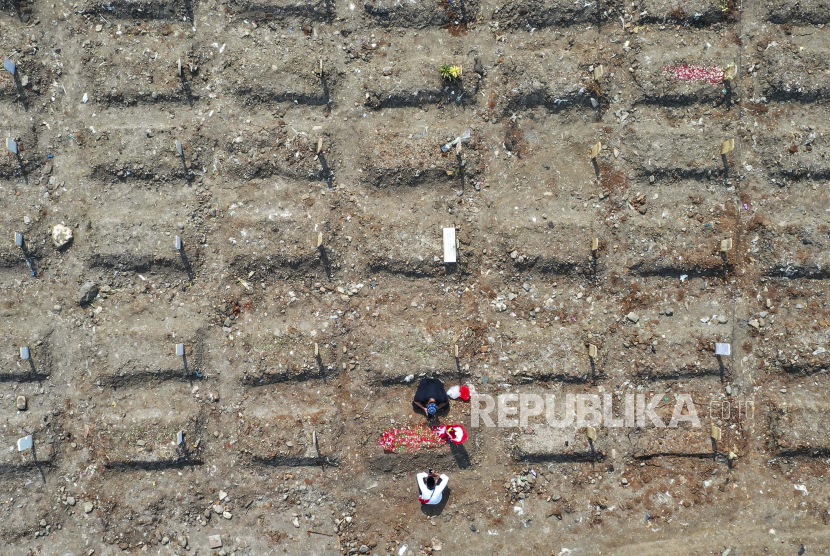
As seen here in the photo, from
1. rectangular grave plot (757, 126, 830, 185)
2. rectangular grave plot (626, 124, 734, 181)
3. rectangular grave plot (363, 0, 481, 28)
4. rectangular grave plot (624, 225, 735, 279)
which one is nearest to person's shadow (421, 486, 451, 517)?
rectangular grave plot (624, 225, 735, 279)

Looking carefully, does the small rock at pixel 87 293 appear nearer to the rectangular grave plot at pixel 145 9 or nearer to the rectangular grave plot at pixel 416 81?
the rectangular grave plot at pixel 145 9

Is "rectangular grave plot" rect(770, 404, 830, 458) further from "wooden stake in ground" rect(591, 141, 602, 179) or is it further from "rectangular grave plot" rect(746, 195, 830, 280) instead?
"wooden stake in ground" rect(591, 141, 602, 179)

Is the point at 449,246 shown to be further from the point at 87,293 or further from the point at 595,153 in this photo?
the point at 87,293

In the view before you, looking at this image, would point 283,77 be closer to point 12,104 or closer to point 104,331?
→ point 12,104

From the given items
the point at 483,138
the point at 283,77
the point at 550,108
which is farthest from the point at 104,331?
the point at 550,108

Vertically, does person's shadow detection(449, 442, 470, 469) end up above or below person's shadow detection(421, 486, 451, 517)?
above

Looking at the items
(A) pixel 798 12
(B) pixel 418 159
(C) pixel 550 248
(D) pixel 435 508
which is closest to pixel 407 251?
(B) pixel 418 159
